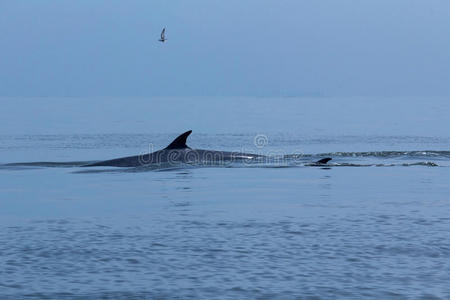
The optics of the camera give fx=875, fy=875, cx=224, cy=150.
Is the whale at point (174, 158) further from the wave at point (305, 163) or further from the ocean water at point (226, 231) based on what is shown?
the ocean water at point (226, 231)

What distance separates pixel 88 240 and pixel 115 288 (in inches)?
115

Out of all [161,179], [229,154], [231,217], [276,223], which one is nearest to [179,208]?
[231,217]

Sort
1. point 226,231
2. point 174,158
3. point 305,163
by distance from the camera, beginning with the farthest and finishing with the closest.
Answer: point 305,163 → point 174,158 → point 226,231

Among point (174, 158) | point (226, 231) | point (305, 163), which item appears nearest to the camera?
point (226, 231)

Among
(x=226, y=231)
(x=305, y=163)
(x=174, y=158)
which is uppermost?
(x=174, y=158)

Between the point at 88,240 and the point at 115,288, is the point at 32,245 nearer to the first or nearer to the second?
the point at 88,240

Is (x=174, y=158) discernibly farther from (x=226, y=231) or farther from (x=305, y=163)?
(x=226, y=231)

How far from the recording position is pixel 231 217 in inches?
585

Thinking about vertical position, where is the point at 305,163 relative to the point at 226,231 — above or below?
above

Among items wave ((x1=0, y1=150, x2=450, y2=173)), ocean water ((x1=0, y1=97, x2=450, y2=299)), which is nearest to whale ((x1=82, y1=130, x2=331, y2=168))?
wave ((x1=0, y1=150, x2=450, y2=173))

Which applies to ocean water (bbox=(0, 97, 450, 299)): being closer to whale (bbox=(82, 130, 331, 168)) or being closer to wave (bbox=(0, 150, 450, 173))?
wave (bbox=(0, 150, 450, 173))

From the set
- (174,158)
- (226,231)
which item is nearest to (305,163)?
(174,158)

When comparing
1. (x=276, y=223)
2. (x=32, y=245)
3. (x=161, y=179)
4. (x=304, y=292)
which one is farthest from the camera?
(x=161, y=179)

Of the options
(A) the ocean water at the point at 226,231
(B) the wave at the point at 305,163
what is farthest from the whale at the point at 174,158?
(A) the ocean water at the point at 226,231
